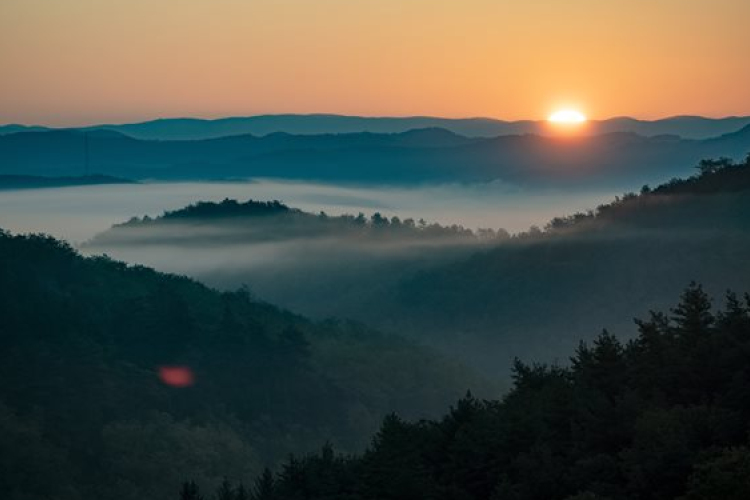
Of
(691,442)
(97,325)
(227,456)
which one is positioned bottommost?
(227,456)

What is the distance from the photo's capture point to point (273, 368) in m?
156

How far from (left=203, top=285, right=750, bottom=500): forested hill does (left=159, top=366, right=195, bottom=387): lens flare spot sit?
85.7 meters

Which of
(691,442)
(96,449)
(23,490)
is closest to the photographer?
(691,442)

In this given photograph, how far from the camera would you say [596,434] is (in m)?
49.5

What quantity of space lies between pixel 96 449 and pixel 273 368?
1505 inches

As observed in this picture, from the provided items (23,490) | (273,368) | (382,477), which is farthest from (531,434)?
(273,368)

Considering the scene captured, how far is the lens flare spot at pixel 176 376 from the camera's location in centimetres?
14962

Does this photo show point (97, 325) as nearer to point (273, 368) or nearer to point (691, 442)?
point (273, 368)

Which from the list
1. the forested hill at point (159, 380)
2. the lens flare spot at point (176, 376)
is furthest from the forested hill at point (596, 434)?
the lens flare spot at point (176, 376)

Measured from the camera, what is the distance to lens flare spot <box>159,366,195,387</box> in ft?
491

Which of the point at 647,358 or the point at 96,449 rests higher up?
the point at 647,358

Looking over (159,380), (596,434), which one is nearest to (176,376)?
(159,380)

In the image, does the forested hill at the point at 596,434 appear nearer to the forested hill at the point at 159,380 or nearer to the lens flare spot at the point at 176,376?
the forested hill at the point at 159,380

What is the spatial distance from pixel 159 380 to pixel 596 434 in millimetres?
105924
